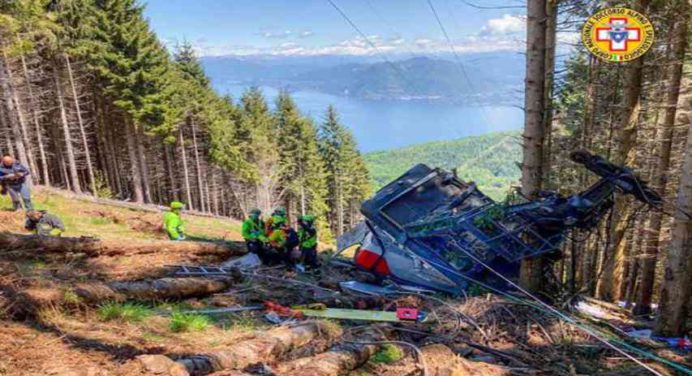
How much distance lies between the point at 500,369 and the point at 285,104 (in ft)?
152

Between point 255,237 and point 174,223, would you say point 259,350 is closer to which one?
point 255,237

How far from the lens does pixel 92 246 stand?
902cm

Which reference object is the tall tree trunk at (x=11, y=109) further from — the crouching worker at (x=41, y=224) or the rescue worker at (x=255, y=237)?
the rescue worker at (x=255, y=237)

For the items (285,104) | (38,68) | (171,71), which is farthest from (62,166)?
(285,104)

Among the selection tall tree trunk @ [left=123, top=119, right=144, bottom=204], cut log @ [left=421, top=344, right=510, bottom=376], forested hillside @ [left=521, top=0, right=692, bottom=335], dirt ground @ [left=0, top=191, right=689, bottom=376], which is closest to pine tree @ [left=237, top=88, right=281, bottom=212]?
tall tree trunk @ [left=123, top=119, right=144, bottom=204]

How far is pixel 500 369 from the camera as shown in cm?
501

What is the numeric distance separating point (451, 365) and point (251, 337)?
2159 millimetres

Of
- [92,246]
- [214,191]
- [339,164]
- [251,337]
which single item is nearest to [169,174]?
[214,191]

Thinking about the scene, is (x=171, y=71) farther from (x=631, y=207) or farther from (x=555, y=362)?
(x=555, y=362)

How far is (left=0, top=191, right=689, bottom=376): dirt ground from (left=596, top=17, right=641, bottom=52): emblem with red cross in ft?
22.9

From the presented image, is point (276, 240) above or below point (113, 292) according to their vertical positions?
below

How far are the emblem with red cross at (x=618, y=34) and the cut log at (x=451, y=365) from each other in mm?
8603

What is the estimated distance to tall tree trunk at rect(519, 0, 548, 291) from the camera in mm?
7219

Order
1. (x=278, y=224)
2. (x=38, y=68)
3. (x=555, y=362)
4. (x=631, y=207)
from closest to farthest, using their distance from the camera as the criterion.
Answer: (x=555, y=362)
(x=278, y=224)
(x=631, y=207)
(x=38, y=68)
